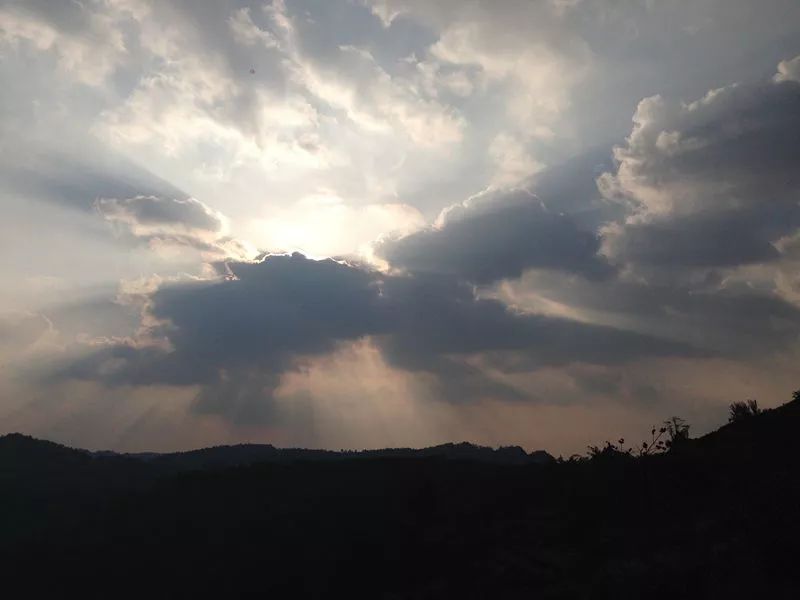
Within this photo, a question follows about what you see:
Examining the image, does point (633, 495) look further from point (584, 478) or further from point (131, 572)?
point (131, 572)

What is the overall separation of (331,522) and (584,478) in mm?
25354

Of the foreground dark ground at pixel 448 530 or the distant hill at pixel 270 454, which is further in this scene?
the distant hill at pixel 270 454

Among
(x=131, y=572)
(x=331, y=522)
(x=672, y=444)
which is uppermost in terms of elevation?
(x=672, y=444)

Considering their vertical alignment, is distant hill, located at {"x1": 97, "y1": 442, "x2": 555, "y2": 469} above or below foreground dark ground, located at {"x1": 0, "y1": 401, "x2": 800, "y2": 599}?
above

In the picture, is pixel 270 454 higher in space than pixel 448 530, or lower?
higher

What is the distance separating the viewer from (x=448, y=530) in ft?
160

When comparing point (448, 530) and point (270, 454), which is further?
point (270, 454)

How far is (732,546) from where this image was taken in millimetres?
31000

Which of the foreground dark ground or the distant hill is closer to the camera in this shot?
the foreground dark ground

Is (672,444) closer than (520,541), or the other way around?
(520,541)

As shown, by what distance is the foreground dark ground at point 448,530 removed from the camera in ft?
105

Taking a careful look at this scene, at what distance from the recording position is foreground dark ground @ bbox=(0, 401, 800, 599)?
32.1m

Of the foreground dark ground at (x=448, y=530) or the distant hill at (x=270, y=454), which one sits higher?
the distant hill at (x=270, y=454)

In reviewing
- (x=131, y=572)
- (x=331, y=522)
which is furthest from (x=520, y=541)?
(x=131, y=572)
